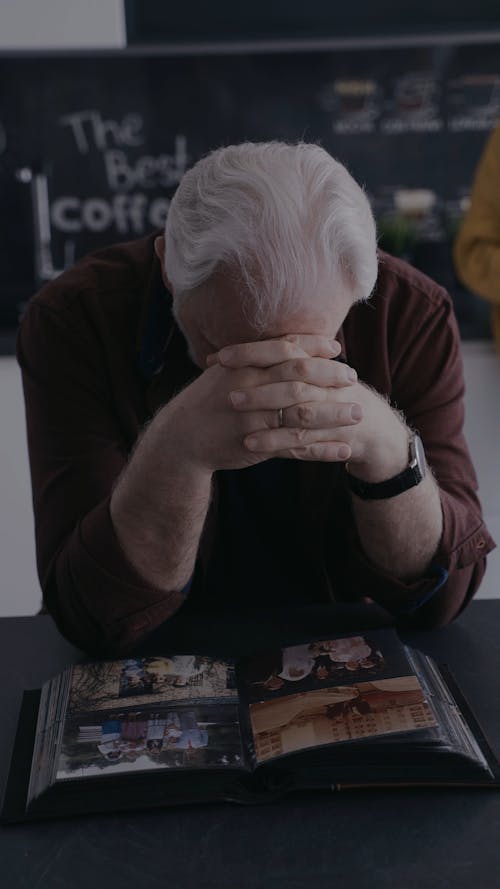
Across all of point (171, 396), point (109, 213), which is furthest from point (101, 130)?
point (171, 396)

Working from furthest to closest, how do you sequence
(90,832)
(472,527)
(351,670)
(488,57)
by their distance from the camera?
1. (488,57)
2. (472,527)
3. (351,670)
4. (90,832)

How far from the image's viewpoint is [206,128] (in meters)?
2.84

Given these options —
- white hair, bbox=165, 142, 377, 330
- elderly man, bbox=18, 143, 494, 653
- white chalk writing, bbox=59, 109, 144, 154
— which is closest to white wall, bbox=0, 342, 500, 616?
white chalk writing, bbox=59, 109, 144, 154

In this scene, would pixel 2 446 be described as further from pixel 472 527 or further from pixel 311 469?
pixel 472 527

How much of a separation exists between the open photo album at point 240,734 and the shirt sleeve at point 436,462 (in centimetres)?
15

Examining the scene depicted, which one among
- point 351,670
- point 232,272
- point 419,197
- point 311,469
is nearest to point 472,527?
point 311,469

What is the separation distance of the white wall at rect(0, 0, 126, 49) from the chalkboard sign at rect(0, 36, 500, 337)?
0.32m

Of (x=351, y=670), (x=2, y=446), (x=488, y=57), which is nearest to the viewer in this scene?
(x=351, y=670)

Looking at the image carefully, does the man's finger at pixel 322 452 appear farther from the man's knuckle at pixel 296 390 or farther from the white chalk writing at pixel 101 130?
the white chalk writing at pixel 101 130

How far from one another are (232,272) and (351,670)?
41cm

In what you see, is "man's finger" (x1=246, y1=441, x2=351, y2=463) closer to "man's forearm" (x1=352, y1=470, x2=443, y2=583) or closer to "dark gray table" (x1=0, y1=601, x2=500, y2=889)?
"man's forearm" (x1=352, y1=470, x2=443, y2=583)

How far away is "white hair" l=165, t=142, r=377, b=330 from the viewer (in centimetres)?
100

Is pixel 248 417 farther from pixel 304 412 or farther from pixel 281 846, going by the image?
pixel 281 846

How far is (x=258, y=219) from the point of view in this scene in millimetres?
1006
